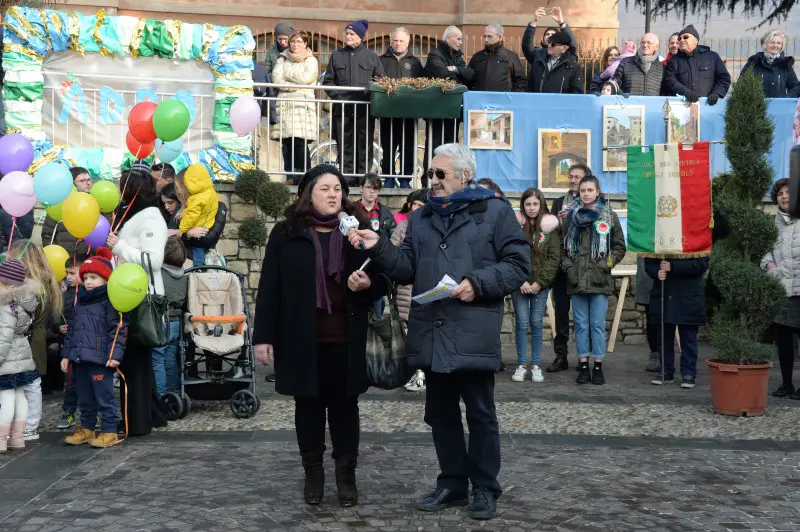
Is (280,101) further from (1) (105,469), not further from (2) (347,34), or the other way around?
(1) (105,469)

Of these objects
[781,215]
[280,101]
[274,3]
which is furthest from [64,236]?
[274,3]

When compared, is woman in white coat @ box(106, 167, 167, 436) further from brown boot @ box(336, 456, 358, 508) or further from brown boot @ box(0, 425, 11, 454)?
brown boot @ box(336, 456, 358, 508)

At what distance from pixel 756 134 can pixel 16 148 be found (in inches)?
242

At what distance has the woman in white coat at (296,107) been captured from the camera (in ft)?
44.3

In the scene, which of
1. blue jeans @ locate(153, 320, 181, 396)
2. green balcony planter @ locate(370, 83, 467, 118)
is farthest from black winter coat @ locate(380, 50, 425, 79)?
blue jeans @ locate(153, 320, 181, 396)

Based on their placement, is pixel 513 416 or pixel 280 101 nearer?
pixel 513 416

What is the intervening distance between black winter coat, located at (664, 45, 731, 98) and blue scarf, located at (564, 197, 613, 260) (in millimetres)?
4029

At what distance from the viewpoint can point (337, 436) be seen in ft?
20.7

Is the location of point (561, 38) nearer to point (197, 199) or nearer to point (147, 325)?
point (197, 199)

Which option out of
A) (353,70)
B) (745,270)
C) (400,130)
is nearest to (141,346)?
(745,270)

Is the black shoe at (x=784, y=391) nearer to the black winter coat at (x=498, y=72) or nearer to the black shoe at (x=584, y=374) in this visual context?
the black shoe at (x=584, y=374)

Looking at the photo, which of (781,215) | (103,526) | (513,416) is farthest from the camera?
(781,215)

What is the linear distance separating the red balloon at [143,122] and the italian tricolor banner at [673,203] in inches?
190

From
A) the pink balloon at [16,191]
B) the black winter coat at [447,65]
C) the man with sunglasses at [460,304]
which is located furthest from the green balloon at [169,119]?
the black winter coat at [447,65]
